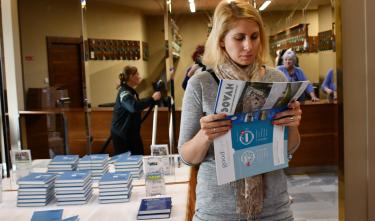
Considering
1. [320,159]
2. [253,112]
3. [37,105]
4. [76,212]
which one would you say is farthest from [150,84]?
[320,159]

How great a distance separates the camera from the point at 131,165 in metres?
2.04

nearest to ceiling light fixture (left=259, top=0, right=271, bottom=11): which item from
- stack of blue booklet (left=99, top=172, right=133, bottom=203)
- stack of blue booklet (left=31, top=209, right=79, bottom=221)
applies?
stack of blue booklet (left=99, top=172, right=133, bottom=203)

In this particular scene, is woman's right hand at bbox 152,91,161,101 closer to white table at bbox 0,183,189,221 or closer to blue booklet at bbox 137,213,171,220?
white table at bbox 0,183,189,221

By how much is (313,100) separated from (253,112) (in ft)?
6.65

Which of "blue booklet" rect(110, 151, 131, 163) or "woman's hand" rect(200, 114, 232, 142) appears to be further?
"blue booklet" rect(110, 151, 131, 163)

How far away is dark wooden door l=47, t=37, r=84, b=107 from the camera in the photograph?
78.5 inches

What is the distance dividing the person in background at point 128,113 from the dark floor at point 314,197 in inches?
66.2

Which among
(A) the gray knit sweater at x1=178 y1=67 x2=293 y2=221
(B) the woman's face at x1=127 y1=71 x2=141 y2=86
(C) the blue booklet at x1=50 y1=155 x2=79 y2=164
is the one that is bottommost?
(C) the blue booklet at x1=50 y1=155 x2=79 y2=164

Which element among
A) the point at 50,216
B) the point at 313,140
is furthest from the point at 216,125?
the point at 313,140

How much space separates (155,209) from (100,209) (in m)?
0.28

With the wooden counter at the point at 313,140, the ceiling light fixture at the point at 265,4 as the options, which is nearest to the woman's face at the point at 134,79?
the ceiling light fixture at the point at 265,4

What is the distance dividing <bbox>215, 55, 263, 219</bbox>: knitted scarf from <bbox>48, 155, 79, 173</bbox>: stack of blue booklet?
1.24m

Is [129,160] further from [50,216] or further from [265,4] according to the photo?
[265,4]

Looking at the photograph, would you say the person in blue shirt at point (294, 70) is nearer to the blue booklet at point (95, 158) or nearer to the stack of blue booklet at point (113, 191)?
the blue booklet at point (95, 158)
